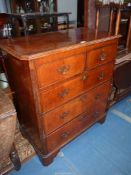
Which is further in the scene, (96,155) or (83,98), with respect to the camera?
(96,155)

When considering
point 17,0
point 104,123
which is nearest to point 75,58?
point 104,123

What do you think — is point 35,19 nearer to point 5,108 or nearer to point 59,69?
point 59,69

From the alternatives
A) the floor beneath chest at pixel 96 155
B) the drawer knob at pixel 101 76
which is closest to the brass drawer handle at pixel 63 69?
→ the drawer knob at pixel 101 76

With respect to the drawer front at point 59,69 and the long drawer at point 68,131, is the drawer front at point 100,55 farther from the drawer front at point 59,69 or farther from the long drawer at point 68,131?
the long drawer at point 68,131

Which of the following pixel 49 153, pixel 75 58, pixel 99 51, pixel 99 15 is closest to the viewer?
Answer: pixel 75 58

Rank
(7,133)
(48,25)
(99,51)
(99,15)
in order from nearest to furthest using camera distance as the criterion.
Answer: (7,133), (99,51), (99,15), (48,25)

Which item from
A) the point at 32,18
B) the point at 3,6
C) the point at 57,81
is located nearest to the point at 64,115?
the point at 57,81

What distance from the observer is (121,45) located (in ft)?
7.55

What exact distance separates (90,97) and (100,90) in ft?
0.52

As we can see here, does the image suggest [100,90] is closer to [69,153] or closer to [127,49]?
[69,153]

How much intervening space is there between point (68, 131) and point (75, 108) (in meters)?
0.25

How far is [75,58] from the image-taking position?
1.18 m

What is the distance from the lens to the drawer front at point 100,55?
1.30 meters

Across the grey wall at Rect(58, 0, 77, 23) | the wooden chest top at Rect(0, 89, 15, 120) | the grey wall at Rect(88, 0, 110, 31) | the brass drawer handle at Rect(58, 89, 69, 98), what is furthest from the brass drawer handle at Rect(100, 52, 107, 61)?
the grey wall at Rect(58, 0, 77, 23)
